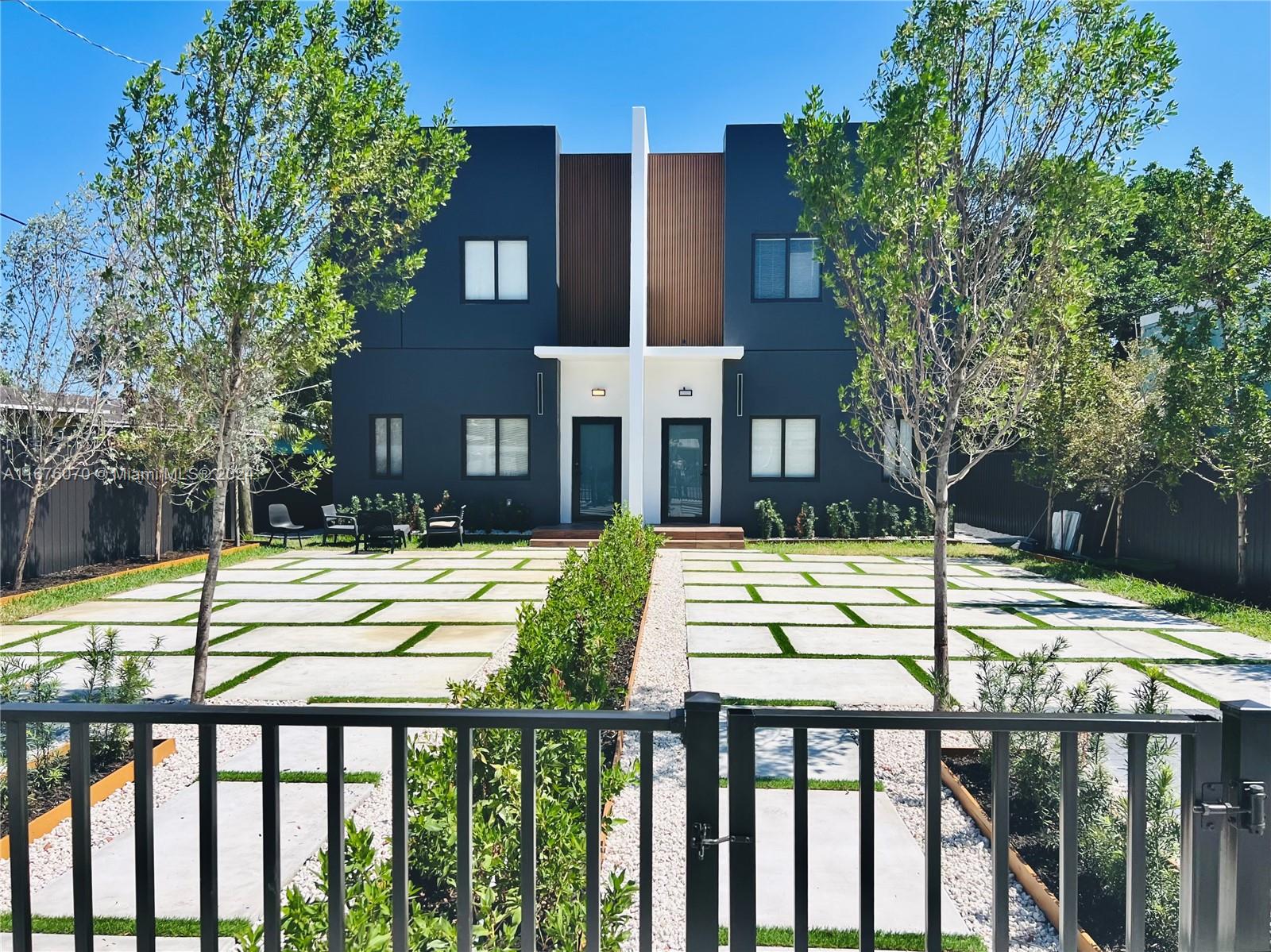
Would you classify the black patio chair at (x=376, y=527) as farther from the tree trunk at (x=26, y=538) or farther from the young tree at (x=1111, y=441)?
the young tree at (x=1111, y=441)

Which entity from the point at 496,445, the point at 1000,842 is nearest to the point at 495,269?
the point at 496,445

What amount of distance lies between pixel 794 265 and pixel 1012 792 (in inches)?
560

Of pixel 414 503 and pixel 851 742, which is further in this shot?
pixel 414 503

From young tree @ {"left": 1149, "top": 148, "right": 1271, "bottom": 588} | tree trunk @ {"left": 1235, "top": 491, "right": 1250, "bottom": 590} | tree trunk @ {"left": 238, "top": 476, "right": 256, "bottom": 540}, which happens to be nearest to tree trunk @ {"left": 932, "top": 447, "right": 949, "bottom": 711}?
young tree @ {"left": 1149, "top": 148, "right": 1271, "bottom": 588}

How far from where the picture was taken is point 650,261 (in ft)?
58.9

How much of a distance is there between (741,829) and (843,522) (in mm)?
15388

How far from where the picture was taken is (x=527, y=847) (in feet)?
6.32

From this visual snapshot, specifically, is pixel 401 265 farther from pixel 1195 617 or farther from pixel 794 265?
pixel 794 265

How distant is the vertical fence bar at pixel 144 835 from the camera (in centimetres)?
191

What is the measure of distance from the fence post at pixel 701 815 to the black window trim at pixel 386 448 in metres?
16.3

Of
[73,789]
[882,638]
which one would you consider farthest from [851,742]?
[73,789]

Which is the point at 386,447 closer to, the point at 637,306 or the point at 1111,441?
the point at 637,306

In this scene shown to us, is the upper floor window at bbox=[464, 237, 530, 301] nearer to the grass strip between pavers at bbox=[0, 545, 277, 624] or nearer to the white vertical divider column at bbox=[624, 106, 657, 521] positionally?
the white vertical divider column at bbox=[624, 106, 657, 521]

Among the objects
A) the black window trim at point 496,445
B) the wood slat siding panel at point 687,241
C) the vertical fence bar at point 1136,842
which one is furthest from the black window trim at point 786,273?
the vertical fence bar at point 1136,842
